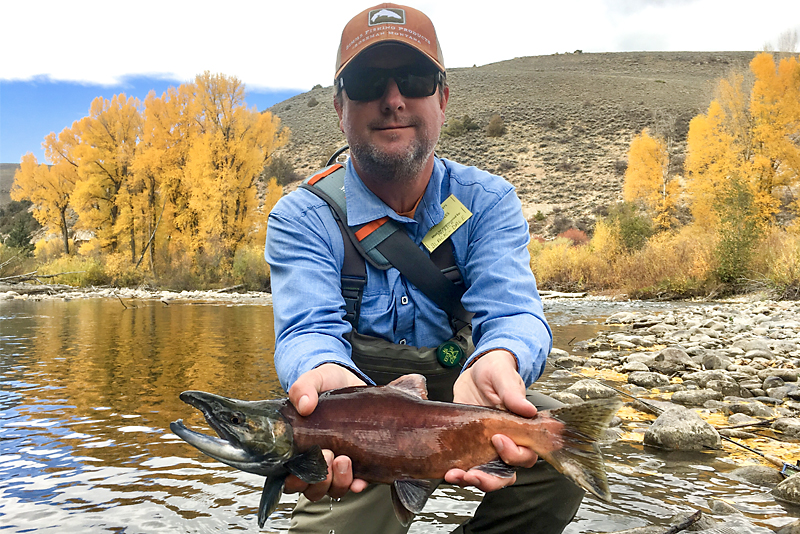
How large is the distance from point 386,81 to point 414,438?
154 cm

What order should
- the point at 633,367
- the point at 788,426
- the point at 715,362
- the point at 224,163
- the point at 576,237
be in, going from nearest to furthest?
the point at 788,426 < the point at 715,362 < the point at 633,367 < the point at 224,163 < the point at 576,237

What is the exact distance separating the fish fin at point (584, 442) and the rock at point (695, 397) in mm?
3815

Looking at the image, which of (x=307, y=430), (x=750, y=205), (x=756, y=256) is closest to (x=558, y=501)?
(x=307, y=430)

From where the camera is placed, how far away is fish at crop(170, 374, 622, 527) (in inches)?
64.8

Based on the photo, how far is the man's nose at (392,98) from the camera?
2484 mm

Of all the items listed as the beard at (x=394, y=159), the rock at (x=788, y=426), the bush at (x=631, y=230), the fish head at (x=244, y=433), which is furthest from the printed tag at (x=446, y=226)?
the bush at (x=631, y=230)

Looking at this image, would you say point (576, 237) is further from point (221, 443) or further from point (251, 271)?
point (221, 443)

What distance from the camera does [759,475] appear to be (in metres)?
3.21

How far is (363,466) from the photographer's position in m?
1.71

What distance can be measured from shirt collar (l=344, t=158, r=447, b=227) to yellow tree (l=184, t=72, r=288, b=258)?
79.2 feet

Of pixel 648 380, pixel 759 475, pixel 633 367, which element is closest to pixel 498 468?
pixel 759 475

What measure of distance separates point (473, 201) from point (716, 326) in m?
8.13

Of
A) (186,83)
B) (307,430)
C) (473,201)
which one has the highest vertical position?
(186,83)

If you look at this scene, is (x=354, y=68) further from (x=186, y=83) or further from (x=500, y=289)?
(x=186, y=83)
